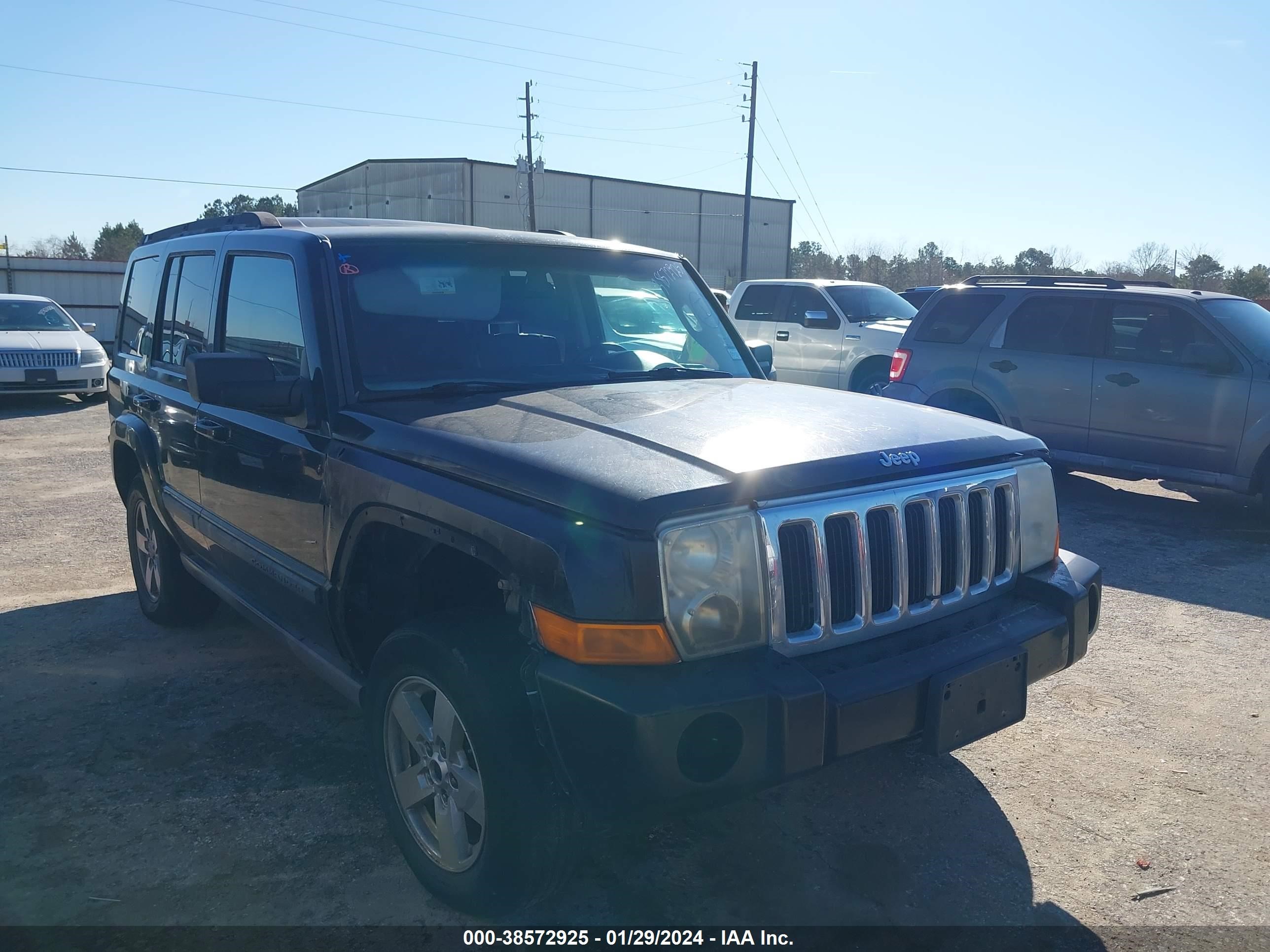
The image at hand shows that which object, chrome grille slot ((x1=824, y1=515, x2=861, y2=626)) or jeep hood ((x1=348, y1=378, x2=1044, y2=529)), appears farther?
chrome grille slot ((x1=824, y1=515, x2=861, y2=626))

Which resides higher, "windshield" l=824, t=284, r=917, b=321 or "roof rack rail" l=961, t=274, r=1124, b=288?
"roof rack rail" l=961, t=274, r=1124, b=288

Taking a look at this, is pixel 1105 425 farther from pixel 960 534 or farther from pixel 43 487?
pixel 43 487

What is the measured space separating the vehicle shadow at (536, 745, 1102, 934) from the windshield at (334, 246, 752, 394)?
1.61 metres

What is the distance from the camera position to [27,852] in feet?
10.3

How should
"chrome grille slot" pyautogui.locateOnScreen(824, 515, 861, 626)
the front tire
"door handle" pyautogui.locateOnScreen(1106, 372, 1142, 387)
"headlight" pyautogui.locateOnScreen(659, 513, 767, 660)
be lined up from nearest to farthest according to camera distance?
"headlight" pyautogui.locateOnScreen(659, 513, 767, 660) < the front tire < "chrome grille slot" pyautogui.locateOnScreen(824, 515, 861, 626) < "door handle" pyautogui.locateOnScreen(1106, 372, 1142, 387)

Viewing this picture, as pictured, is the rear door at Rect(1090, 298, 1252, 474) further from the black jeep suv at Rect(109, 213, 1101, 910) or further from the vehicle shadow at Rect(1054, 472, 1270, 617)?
the black jeep suv at Rect(109, 213, 1101, 910)

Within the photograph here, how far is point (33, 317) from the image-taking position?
15031 millimetres

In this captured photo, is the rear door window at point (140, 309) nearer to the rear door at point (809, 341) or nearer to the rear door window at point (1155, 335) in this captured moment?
the rear door window at point (1155, 335)

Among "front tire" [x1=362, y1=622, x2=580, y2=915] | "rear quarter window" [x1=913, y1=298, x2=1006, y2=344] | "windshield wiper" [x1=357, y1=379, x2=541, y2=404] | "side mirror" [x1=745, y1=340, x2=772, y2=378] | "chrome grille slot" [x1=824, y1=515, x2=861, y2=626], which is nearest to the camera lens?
"front tire" [x1=362, y1=622, x2=580, y2=915]

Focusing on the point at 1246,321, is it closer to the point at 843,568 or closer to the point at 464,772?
the point at 843,568

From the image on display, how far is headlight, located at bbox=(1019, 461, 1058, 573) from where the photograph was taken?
316 cm

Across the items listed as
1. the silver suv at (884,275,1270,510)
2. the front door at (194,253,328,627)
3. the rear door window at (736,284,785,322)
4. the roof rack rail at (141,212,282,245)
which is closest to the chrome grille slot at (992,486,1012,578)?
the front door at (194,253,328,627)

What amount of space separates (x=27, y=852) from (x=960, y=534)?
3.07 meters

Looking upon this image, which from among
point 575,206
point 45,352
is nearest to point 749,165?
point 575,206
